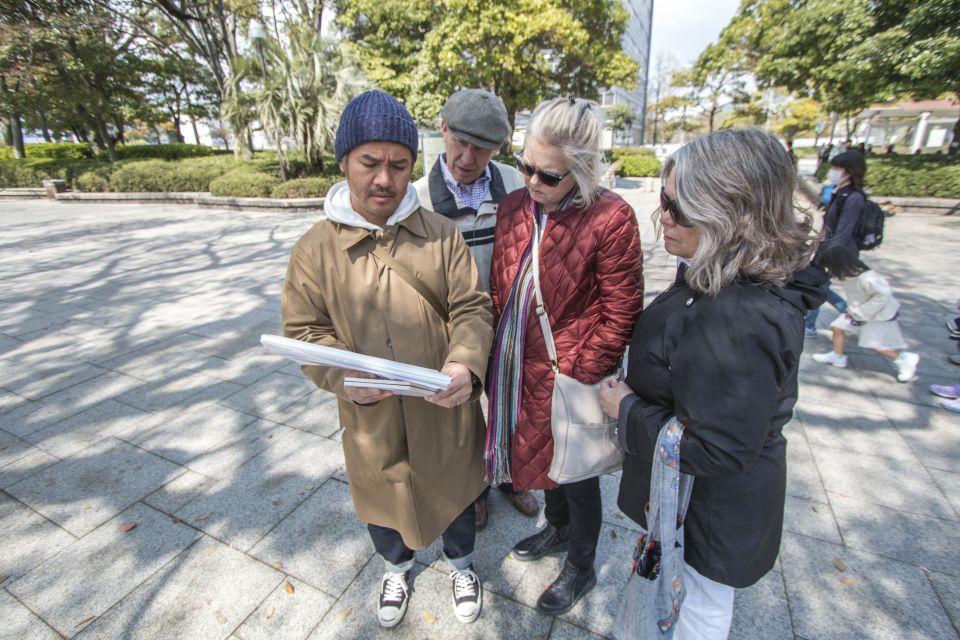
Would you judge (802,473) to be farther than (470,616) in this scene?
Yes

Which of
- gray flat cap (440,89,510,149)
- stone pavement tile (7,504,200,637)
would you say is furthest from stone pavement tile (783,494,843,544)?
stone pavement tile (7,504,200,637)

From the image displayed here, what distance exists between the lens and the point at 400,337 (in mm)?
1489

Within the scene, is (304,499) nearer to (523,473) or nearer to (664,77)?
(523,473)

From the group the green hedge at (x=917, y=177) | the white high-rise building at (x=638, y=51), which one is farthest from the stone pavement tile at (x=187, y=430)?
the white high-rise building at (x=638, y=51)

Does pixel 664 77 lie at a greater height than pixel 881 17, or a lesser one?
greater

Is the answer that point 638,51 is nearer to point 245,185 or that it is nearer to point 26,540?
point 245,185

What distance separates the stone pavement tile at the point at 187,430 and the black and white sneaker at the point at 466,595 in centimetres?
203

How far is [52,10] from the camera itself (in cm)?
1589

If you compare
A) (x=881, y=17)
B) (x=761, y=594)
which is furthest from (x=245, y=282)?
(x=881, y=17)

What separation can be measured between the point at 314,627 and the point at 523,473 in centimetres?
111

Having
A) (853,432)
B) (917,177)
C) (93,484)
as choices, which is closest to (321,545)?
(93,484)

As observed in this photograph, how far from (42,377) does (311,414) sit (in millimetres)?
2711

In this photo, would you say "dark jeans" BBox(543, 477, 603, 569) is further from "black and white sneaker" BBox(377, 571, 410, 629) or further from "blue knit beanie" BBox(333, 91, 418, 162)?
"blue knit beanie" BBox(333, 91, 418, 162)

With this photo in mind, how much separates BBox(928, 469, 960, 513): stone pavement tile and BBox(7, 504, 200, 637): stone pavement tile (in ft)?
13.0
